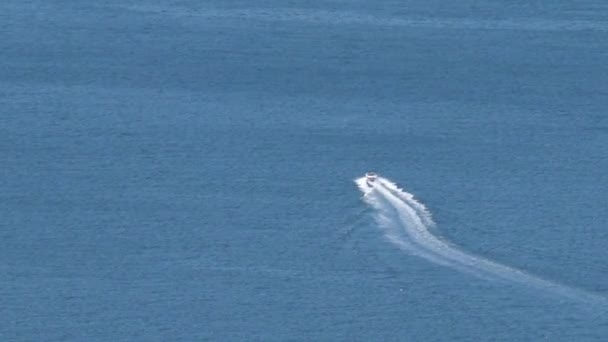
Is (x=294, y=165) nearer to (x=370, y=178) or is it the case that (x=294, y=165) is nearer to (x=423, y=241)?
(x=370, y=178)

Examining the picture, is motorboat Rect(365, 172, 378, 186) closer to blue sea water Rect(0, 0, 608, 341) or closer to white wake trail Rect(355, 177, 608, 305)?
white wake trail Rect(355, 177, 608, 305)

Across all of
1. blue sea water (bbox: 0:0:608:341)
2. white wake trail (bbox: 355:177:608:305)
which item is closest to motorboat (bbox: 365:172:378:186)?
white wake trail (bbox: 355:177:608:305)

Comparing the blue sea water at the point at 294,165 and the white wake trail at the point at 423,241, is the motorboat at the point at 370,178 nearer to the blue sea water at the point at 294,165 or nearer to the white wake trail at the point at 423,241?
the white wake trail at the point at 423,241

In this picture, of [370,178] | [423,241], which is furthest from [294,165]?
[423,241]

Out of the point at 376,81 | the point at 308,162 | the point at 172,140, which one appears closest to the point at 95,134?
the point at 172,140

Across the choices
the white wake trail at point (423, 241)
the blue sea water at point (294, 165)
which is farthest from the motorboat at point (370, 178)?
the blue sea water at point (294, 165)

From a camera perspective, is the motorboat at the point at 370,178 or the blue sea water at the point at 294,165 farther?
the motorboat at the point at 370,178
